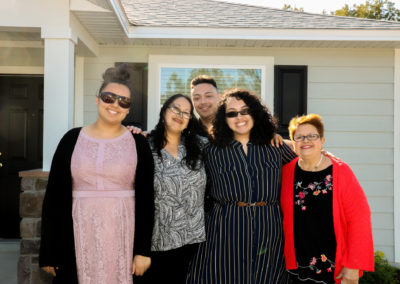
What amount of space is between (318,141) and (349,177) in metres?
0.28

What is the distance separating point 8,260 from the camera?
168 inches

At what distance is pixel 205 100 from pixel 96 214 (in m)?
1.59

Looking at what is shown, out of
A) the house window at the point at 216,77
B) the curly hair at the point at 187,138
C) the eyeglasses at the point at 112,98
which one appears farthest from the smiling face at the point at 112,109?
the house window at the point at 216,77

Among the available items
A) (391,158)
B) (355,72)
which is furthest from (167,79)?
(391,158)

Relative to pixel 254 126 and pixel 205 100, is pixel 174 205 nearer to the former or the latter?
pixel 254 126

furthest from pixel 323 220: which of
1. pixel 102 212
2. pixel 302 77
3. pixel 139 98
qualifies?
pixel 139 98

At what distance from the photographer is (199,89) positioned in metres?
3.34

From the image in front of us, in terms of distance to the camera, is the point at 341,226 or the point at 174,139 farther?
the point at 174,139

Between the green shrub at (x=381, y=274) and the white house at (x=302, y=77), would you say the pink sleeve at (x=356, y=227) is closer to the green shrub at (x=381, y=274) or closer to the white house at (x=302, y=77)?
the green shrub at (x=381, y=274)

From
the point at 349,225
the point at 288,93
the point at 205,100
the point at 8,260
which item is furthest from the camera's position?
the point at 288,93

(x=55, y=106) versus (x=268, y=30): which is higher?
(x=268, y=30)

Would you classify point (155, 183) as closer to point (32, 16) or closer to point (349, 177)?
point (349, 177)

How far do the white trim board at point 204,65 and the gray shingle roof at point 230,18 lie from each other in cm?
45

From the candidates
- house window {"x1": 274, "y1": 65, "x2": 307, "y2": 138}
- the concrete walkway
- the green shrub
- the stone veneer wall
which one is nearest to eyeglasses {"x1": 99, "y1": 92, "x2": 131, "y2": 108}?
the stone veneer wall
